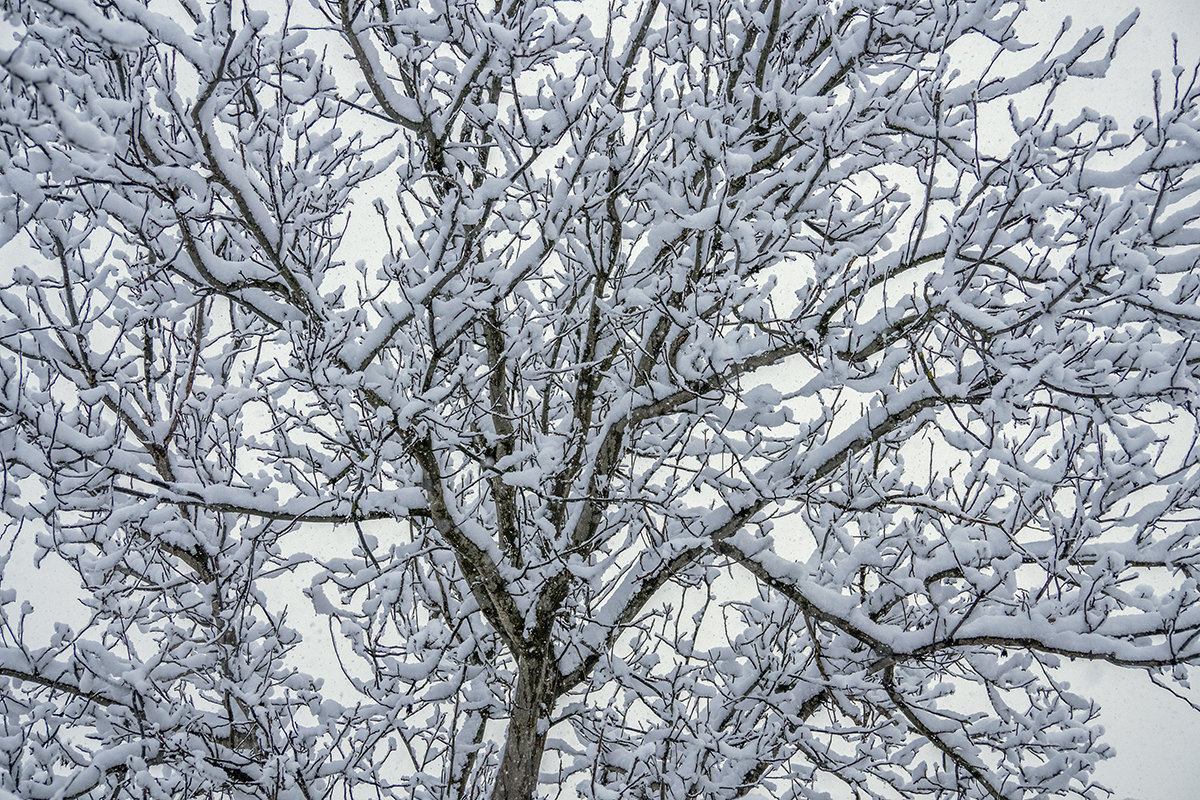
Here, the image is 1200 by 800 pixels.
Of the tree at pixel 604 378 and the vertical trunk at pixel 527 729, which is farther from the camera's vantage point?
the vertical trunk at pixel 527 729

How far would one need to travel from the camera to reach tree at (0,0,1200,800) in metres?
3.18

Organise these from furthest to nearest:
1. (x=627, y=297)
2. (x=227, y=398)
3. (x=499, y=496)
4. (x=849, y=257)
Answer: (x=499, y=496) → (x=227, y=398) → (x=627, y=297) → (x=849, y=257)

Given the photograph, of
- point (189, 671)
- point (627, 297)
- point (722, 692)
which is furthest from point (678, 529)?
point (189, 671)

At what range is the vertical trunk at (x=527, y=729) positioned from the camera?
4.41 m

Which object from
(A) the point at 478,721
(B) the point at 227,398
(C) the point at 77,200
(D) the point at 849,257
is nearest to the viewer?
(C) the point at 77,200

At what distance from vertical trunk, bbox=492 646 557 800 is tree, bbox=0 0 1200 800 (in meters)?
0.02

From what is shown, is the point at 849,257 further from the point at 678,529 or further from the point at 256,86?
the point at 256,86

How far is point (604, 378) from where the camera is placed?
5512mm

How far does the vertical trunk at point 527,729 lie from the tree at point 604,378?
21 mm

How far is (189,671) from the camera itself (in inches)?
190

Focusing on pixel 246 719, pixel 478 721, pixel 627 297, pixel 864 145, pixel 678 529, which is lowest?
pixel 246 719

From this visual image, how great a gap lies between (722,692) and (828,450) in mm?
1953

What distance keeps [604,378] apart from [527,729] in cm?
232

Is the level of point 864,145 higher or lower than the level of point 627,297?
higher
